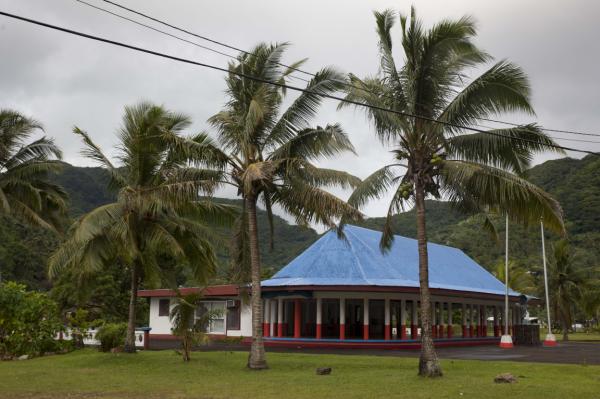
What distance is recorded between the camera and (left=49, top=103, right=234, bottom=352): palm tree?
18875 millimetres

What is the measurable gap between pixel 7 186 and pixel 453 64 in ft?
57.4

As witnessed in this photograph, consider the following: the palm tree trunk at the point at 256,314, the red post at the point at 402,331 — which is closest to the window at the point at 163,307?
the red post at the point at 402,331

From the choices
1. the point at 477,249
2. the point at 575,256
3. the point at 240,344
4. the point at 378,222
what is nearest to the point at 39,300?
the point at 240,344

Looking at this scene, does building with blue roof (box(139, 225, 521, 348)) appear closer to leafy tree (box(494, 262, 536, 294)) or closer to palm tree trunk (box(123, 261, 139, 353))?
palm tree trunk (box(123, 261, 139, 353))

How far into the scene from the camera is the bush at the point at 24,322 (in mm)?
21344

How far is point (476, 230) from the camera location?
73.8 metres

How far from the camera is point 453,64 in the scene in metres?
15.6

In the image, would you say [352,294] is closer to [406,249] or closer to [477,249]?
[406,249]

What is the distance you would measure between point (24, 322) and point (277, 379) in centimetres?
1176

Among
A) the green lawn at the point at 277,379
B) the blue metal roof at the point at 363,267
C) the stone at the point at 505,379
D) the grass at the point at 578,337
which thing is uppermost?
the blue metal roof at the point at 363,267

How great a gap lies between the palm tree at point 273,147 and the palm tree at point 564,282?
33154mm

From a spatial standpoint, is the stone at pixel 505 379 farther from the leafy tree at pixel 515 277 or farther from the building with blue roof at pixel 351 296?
the leafy tree at pixel 515 277

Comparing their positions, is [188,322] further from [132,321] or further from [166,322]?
[166,322]

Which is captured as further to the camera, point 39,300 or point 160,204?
point 39,300
